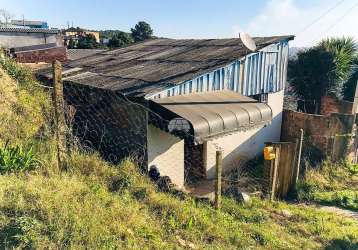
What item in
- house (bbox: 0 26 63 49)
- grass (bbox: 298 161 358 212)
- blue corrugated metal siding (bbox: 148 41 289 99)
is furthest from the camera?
house (bbox: 0 26 63 49)

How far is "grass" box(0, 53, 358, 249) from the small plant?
11 centimetres

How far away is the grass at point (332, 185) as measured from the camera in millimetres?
8172

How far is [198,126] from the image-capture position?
5.99m

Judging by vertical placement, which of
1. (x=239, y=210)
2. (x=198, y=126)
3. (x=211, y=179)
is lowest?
(x=211, y=179)

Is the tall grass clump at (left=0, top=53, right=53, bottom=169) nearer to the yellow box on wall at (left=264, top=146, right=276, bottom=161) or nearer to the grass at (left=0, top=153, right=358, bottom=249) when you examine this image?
the grass at (left=0, top=153, right=358, bottom=249)

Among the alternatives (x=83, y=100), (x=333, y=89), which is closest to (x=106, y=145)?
(x=83, y=100)

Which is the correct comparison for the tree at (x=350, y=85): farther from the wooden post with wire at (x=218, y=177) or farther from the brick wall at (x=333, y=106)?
the wooden post with wire at (x=218, y=177)

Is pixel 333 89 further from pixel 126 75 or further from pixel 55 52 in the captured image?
pixel 55 52

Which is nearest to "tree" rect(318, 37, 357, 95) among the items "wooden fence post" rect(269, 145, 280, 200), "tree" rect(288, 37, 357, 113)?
"tree" rect(288, 37, 357, 113)

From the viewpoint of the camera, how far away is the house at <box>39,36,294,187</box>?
661cm

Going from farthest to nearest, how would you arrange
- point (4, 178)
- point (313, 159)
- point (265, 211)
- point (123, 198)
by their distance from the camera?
point (313, 159)
point (265, 211)
point (123, 198)
point (4, 178)

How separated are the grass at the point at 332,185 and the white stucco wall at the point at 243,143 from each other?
1.99 meters

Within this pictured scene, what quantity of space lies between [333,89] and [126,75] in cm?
1038

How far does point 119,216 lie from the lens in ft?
13.8
